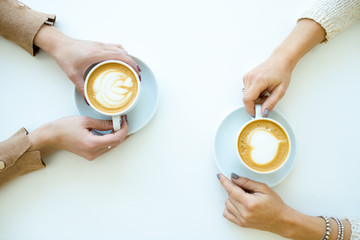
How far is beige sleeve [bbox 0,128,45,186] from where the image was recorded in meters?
1.12

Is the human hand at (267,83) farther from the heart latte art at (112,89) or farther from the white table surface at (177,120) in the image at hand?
the heart latte art at (112,89)

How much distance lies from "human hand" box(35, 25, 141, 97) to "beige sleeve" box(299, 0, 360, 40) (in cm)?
71

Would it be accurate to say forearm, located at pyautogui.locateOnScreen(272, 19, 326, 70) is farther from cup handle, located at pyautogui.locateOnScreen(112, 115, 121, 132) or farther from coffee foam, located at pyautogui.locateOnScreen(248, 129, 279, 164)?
cup handle, located at pyautogui.locateOnScreen(112, 115, 121, 132)

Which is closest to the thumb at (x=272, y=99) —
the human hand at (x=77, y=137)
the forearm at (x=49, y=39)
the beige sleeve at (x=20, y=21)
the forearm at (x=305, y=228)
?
the forearm at (x=305, y=228)

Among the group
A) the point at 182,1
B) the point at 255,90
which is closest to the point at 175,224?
the point at 255,90

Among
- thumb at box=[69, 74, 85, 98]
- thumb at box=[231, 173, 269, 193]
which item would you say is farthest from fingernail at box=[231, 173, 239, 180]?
thumb at box=[69, 74, 85, 98]

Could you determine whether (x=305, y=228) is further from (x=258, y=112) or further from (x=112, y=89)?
(x=112, y=89)

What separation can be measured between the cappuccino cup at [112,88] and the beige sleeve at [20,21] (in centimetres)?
34

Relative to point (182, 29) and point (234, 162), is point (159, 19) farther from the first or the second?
point (234, 162)

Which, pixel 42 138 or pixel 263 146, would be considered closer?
pixel 263 146

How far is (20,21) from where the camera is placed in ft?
3.79

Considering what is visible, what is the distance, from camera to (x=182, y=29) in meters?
1.23

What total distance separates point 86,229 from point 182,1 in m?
1.01

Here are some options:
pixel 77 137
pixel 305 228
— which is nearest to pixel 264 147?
pixel 305 228
